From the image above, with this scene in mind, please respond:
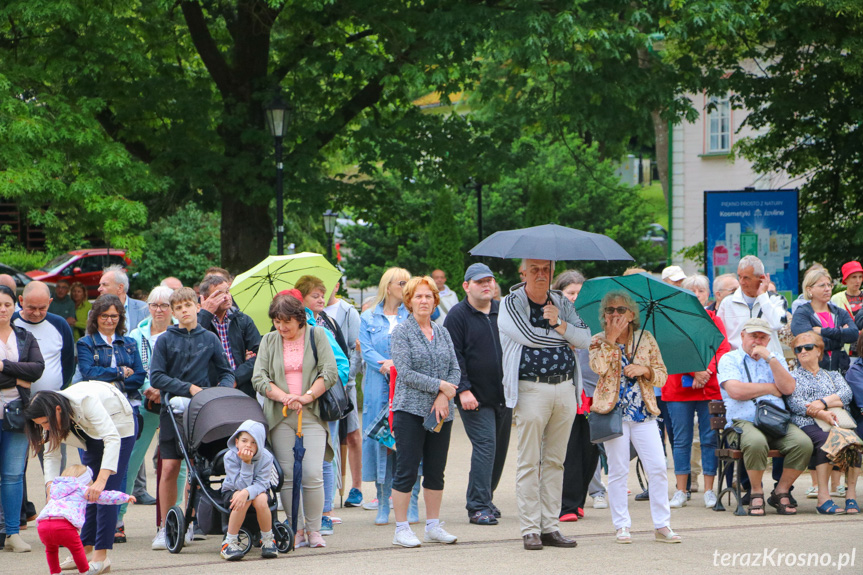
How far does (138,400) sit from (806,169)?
14122 millimetres

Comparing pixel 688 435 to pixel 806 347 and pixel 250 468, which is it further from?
pixel 250 468

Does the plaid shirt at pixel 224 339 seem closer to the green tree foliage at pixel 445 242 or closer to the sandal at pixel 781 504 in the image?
the sandal at pixel 781 504

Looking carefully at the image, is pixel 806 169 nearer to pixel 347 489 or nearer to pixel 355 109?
pixel 355 109

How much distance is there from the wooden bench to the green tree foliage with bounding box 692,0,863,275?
7942mm

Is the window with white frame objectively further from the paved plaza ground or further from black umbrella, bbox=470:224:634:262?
black umbrella, bbox=470:224:634:262

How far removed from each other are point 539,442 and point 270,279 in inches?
122

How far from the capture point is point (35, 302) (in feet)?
27.1

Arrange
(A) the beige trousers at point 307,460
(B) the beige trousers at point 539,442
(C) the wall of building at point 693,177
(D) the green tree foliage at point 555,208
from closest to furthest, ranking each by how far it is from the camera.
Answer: (B) the beige trousers at point 539,442 < (A) the beige trousers at point 307,460 < (D) the green tree foliage at point 555,208 < (C) the wall of building at point 693,177

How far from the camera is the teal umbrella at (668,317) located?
27.2 feet

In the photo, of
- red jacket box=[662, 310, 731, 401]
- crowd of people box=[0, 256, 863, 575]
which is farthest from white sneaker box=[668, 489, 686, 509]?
red jacket box=[662, 310, 731, 401]

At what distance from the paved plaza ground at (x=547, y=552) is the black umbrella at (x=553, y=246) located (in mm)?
2002

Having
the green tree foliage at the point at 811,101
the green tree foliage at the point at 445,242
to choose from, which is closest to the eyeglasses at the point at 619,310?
the green tree foliage at the point at 811,101

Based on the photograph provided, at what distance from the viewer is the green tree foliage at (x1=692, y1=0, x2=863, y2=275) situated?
1670cm

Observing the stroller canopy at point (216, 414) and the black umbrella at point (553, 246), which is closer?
the black umbrella at point (553, 246)
